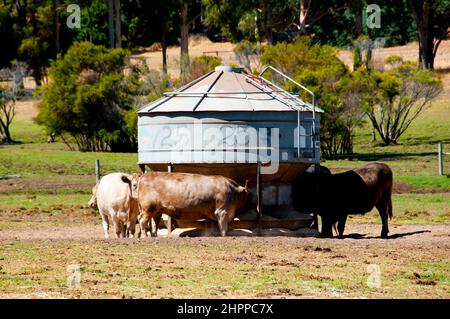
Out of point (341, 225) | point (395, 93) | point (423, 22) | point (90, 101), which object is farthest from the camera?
point (423, 22)

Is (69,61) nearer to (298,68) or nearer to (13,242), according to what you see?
(298,68)

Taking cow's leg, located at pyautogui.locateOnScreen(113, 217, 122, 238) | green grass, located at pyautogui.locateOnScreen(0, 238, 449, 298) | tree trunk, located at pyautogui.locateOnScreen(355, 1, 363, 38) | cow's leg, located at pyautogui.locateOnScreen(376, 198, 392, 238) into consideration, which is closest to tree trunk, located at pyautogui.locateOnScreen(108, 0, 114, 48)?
tree trunk, located at pyautogui.locateOnScreen(355, 1, 363, 38)

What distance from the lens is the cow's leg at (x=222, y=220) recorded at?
23250 mm

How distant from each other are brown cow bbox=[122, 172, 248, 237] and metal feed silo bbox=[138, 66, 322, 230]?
2.83ft

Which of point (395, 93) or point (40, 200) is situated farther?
point (395, 93)

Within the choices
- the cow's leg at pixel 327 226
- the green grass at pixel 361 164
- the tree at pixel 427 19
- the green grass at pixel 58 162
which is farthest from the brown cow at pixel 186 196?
the tree at pixel 427 19

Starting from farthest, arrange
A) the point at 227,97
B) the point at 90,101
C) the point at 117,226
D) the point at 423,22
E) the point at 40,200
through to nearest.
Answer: the point at 423,22 < the point at 90,101 < the point at 40,200 < the point at 227,97 < the point at 117,226

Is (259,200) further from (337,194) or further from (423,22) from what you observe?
(423,22)

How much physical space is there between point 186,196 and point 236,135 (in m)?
1.76

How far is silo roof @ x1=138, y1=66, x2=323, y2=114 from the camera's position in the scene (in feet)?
79.2

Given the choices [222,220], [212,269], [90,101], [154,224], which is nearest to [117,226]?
[154,224]

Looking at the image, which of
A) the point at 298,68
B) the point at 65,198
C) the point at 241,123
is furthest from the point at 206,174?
the point at 298,68

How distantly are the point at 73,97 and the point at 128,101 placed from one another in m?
2.54

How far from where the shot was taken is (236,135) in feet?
78.4
